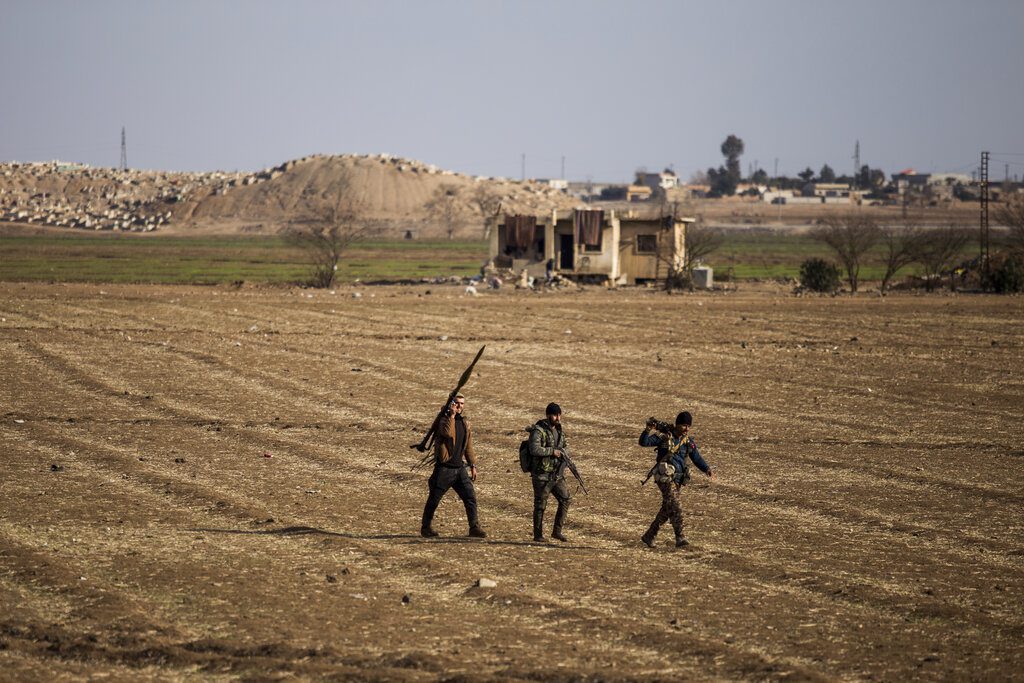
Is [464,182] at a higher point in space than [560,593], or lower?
higher

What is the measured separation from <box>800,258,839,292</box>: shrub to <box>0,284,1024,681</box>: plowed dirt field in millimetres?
23378

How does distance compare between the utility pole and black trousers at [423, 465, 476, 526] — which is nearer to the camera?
black trousers at [423, 465, 476, 526]

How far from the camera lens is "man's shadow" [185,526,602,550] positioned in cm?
1323

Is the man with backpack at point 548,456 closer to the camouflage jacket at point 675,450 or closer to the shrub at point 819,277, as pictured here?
the camouflage jacket at point 675,450

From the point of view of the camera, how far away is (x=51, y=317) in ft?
122

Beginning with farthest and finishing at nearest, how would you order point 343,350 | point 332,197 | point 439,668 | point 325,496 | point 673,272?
point 332,197 → point 673,272 → point 343,350 → point 325,496 → point 439,668

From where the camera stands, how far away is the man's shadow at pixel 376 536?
13.2 metres

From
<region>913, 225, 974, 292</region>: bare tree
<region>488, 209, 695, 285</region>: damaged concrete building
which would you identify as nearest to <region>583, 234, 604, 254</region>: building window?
<region>488, 209, 695, 285</region>: damaged concrete building

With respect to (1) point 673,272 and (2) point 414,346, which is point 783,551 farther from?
(1) point 673,272

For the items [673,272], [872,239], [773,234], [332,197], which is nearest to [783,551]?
[673,272]

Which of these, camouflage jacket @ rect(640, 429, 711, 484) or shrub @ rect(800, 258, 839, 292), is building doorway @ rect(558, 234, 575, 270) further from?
camouflage jacket @ rect(640, 429, 711, 484)

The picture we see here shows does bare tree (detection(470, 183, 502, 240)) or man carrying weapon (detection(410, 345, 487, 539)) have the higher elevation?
bare tree (detection(470, 183, 502, 240))

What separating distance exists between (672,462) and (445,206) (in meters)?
148

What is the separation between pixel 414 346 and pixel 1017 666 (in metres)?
23.5
